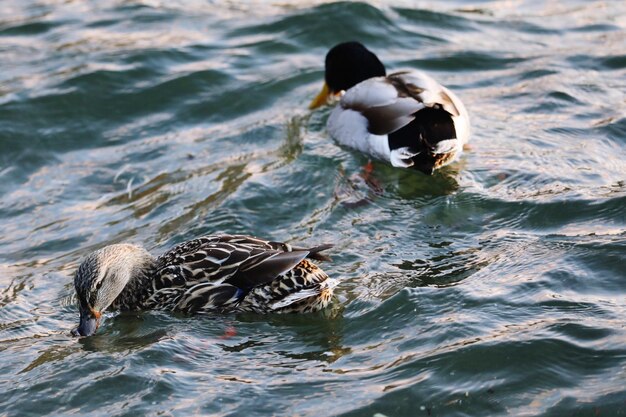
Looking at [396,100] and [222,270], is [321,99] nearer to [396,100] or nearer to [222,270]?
[396,100]

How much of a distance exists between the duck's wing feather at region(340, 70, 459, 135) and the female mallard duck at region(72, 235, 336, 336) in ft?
9.84

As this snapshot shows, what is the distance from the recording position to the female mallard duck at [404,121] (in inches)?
370

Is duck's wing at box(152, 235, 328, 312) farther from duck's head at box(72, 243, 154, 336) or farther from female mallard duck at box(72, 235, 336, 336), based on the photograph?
duck's head at box(72, 243, 154, 336)

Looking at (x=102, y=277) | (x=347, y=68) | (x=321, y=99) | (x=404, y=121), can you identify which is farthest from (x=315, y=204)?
(x=347, y=68)

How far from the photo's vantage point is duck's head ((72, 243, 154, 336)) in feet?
22.7

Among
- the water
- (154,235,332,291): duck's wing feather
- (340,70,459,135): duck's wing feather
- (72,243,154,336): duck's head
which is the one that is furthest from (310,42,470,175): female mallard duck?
(72,243,154,336): duck's head

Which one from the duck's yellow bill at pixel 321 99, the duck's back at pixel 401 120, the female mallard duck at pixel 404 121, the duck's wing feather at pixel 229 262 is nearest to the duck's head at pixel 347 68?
the duck's yellow bill at pixel 321 99

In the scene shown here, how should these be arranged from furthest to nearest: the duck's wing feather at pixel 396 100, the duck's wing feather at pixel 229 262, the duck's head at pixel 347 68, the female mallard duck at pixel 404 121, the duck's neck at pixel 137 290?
1. the duck's head at pixel 347 68
2. the duck's wing feather at pixel 396 100
3. the female mallard duck at pixel 404 121
4. the duck's neck at pixel 137 290
5. the duck's wing feather at pixel 229 262

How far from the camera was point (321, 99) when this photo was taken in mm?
11891

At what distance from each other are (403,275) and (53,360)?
2410 mm

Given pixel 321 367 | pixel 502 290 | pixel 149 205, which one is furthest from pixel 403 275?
pixel 149 205

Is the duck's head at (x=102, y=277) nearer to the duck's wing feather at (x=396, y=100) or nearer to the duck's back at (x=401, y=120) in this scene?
the duck's back at (x=401, y=120)

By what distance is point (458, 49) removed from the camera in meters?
13.0

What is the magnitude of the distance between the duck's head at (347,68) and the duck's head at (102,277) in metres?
4.83
